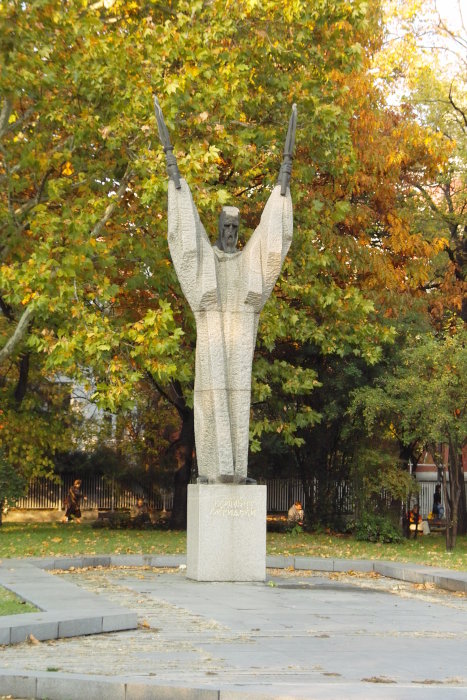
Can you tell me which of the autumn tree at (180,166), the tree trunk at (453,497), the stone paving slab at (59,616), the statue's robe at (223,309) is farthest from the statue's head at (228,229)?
the tree trunk at (453,497)

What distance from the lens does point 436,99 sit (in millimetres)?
30484

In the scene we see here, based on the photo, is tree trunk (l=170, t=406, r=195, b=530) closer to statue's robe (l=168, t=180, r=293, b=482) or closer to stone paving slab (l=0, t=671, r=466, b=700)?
statue's robe (l=168, t=180, r=293, b=482)

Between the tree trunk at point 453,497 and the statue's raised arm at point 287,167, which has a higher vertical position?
the statue's raised arm at point 287,167

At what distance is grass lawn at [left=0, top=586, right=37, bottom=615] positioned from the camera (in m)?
10.1

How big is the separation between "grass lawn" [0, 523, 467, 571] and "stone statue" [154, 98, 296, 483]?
4782 millimetres

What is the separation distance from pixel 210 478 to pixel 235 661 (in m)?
6.45

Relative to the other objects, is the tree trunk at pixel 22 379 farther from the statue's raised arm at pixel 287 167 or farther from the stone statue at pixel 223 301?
the statue's raised arm at pixel 287 167

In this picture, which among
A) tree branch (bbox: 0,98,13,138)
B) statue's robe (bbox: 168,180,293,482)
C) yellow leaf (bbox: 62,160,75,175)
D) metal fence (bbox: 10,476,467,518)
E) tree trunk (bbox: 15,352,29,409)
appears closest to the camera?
statue's robe (bbox: 168,180,293,482)

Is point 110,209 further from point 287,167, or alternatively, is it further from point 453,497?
point 453,497

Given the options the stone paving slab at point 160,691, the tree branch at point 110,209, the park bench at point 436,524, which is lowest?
the stone paving slab at point 160,691

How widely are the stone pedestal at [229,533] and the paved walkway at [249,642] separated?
30cm

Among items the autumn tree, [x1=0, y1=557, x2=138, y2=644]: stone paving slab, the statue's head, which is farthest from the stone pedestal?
the autumn tree

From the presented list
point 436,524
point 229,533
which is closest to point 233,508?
point 229,533

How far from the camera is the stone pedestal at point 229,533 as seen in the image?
47.6 ft
